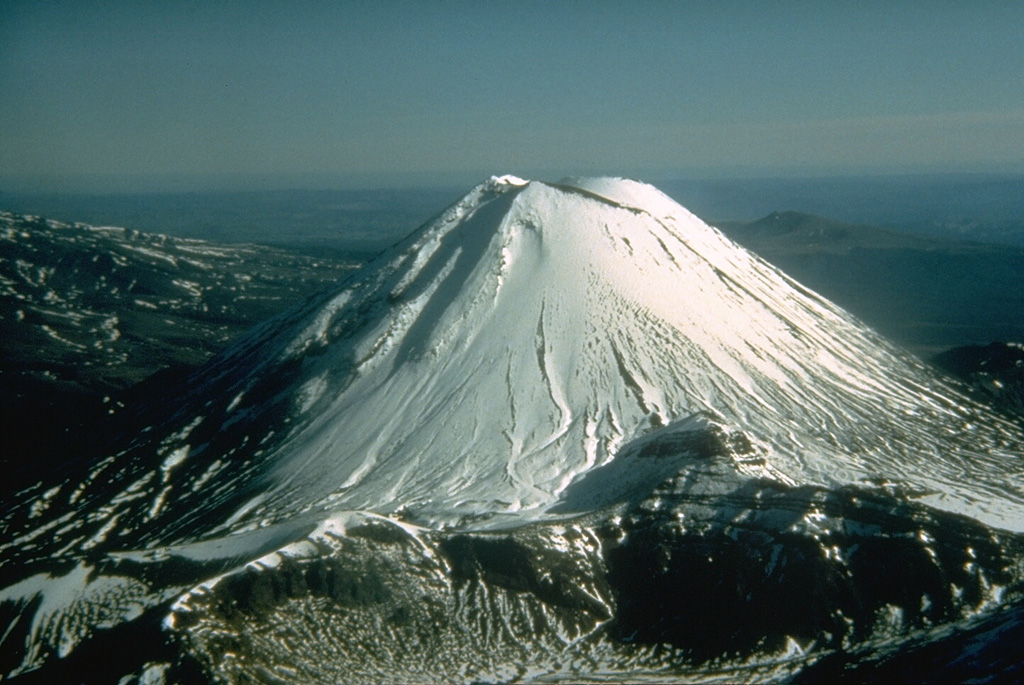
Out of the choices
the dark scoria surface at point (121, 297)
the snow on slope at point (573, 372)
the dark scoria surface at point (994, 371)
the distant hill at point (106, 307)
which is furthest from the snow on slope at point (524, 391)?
the dark scoria surface at point (121, 297)

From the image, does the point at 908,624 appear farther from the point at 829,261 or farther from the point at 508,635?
the point at 829,261

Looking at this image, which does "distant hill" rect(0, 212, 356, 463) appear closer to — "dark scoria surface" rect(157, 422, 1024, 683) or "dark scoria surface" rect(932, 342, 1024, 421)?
"dark scoria surface" rect(157, 422, 1024, 683)

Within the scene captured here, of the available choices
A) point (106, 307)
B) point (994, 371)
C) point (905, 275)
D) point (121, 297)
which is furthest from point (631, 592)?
point (905, 275)

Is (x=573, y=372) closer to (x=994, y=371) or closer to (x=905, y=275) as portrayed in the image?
(x=994, y=371)

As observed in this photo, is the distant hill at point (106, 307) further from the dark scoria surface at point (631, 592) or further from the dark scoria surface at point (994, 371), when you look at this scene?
the dark scoria surface at point (994, 371)

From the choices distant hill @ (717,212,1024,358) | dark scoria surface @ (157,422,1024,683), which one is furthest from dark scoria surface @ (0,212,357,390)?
distant hill @ (717,212,1024,358)

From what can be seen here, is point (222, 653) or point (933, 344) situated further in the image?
point (933, 344)

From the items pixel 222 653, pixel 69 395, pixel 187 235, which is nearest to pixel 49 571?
pixel 222 653
